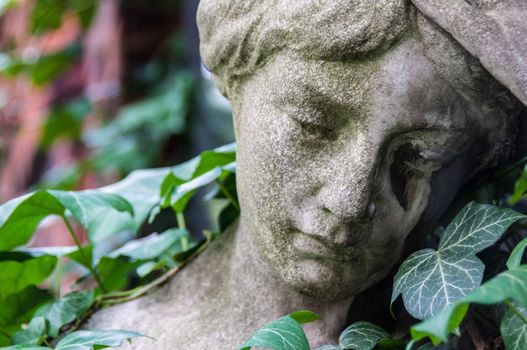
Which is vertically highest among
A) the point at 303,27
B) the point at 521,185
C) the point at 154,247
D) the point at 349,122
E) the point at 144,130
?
the point at 303,27

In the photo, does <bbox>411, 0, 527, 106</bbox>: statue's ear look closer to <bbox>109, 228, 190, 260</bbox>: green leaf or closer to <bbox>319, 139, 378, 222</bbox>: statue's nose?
<bbox>319, 139, 378, 222</bbox>: statue's nose

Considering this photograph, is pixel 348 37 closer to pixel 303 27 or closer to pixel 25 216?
pixel 303 27

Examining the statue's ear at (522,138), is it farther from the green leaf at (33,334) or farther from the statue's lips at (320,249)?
the green leaf at (33,334)

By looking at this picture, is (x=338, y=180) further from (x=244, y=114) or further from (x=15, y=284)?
(x=15, y=284)

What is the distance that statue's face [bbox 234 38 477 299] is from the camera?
74cm

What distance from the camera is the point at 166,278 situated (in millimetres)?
1070

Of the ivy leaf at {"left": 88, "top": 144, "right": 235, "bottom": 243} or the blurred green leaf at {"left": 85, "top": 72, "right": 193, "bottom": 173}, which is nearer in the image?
the ivy leaf at {"left": 88, "top": 144, "right": 235, "bottom": 243}

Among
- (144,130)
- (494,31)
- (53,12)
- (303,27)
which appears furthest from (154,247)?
(53,12)

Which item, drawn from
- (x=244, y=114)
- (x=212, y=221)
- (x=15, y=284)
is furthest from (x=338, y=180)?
(x=212, y=221)

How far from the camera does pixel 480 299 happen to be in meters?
0.54

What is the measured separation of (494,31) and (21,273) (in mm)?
769

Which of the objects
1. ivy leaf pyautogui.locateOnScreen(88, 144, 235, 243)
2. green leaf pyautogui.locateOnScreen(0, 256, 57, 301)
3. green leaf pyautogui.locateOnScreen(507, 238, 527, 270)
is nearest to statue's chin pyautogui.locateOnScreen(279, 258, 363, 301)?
green leaf pyautogui.locateOnScreen(507, 238, 527, 270)

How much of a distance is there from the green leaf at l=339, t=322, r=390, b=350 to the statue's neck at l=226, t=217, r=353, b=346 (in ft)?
0.34

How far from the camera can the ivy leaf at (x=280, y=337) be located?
687 millimetres
